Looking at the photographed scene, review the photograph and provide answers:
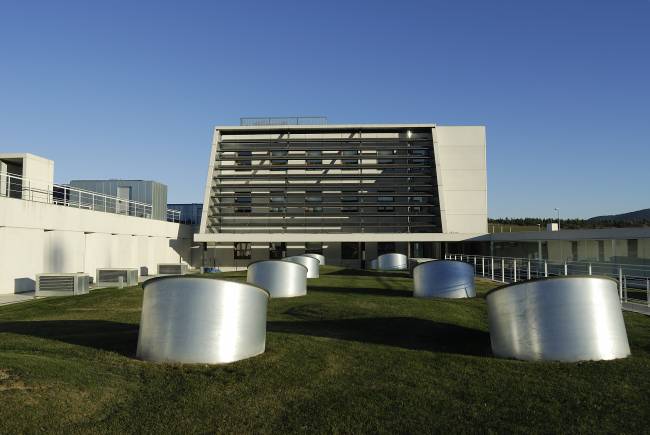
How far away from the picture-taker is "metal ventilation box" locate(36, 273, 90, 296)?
2433 centimetres

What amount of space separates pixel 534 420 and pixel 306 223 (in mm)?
53558

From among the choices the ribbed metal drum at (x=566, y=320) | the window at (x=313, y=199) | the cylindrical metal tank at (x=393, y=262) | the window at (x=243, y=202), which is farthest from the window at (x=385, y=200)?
the ribbed metal drum at (x=566, y=320)

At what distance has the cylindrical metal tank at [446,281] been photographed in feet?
71.1

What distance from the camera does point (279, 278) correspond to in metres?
21.9

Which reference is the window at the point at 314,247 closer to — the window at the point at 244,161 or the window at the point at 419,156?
the window at the point at 244,161

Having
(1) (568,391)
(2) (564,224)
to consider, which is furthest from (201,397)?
(2) (564,224)

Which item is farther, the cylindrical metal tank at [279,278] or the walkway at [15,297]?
the walkway at [15,297]

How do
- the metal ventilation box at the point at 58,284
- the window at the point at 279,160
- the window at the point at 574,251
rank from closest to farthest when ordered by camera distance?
the metal ventilation box at the point at 58,284, the window at the point at 574,251, the window at the point at 279,160

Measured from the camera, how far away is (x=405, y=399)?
7.86m

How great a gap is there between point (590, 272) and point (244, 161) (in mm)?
49050

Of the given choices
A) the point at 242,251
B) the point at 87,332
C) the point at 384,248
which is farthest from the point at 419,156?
the point at 87,332

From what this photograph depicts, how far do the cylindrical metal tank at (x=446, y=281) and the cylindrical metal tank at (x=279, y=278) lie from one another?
499 centimetres

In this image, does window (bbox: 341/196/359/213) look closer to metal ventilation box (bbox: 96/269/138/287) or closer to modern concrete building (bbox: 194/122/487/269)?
modern concrete building (bbox: 194/122/487/269)

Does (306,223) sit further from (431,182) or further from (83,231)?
(83,231)
